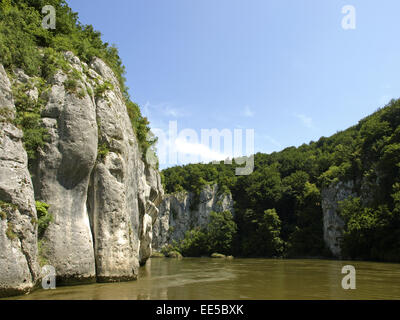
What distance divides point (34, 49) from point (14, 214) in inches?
337

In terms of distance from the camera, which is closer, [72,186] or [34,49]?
[72,186]

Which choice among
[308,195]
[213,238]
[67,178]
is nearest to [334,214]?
[308,195]

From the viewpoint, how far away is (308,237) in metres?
58.6

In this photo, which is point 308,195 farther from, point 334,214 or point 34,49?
point 34,49

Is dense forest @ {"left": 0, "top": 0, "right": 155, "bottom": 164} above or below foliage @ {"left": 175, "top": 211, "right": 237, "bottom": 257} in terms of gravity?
above

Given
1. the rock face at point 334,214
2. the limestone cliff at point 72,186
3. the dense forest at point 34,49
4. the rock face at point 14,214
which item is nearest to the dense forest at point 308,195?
the rock face at point 334,214

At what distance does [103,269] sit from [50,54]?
10564 mm

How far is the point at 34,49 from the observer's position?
52.2ft

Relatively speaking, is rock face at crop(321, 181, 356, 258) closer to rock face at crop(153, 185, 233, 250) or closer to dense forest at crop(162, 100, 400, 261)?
dense forest at crop(162, 100, 400, 261)

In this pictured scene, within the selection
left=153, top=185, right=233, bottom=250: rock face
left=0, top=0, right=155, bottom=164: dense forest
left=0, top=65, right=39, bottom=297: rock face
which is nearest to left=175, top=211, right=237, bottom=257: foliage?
left=153, top=185, right=233, bottom=250: rock face

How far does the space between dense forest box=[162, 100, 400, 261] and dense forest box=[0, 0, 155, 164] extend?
3718 cm

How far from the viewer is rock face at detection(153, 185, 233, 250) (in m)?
80.1

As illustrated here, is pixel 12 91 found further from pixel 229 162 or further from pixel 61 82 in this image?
pixel 229 162
